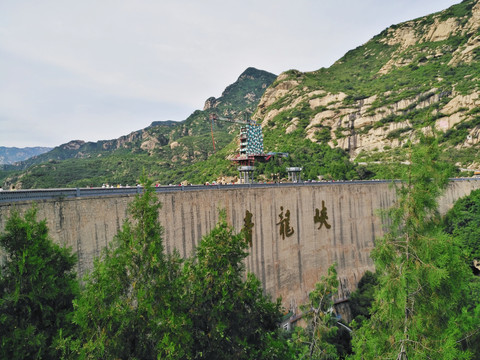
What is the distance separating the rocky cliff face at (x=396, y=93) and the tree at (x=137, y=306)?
51513 mm

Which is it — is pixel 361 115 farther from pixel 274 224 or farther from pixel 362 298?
pixel 274 224

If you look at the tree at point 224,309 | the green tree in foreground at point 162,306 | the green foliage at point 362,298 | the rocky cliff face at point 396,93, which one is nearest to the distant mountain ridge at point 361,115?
the rocky cliff face at point 396,93

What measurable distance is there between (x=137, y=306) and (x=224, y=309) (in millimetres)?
1860

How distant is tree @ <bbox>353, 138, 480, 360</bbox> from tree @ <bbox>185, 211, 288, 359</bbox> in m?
4.19

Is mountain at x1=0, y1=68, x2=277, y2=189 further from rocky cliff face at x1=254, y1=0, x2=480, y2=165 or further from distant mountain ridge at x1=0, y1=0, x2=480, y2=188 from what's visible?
rocky cliff face at x1=254, y1=0, x2=480, y2=165

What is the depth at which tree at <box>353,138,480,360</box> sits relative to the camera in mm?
8398

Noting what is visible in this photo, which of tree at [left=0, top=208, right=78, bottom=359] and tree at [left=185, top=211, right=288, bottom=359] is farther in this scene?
tree at [left=185, top=211, right=288, bottom=359]

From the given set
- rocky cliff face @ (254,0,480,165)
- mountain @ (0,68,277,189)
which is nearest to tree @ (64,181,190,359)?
mountain @ (0,68,277,189)

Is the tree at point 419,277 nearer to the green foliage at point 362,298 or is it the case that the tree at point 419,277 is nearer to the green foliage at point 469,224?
the green foliage at point 362,298

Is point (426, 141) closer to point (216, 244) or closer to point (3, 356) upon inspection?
point (216, 244)

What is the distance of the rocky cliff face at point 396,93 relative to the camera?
52.8 metres

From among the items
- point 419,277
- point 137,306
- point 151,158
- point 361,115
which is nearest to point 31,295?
point 137,306

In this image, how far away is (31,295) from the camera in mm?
5320

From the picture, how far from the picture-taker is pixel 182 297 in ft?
20.9
